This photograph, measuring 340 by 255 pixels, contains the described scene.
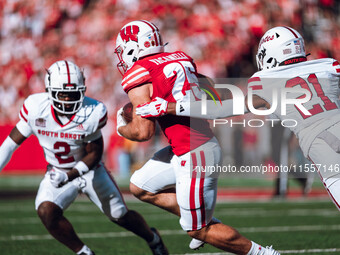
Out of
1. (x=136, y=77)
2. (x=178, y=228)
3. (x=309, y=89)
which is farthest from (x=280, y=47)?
(x=178, y=228)

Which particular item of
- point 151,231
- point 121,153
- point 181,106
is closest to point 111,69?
point 121,153

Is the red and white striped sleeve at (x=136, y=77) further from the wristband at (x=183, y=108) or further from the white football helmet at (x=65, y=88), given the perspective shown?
the white football helmet at (x=65, y=88)

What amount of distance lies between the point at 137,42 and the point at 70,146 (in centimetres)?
134

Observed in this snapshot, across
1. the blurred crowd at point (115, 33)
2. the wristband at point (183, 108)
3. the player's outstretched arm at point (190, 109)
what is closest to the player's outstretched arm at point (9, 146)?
the player's outstretched arm at point (190, 109)

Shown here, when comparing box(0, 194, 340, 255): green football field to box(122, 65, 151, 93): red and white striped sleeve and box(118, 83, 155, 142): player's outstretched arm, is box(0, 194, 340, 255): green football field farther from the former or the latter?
box(122, 65, 151, 93): red and white striped sleeve

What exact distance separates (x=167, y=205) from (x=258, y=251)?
30.5 inches

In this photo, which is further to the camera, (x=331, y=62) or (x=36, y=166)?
(x=36, y=166)

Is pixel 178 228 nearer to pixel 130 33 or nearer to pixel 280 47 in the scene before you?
pixel 130 33

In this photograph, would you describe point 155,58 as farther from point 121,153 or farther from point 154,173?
point 121,153

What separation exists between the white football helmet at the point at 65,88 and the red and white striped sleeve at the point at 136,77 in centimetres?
119

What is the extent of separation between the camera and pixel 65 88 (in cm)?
518

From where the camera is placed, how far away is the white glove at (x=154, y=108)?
3.92m

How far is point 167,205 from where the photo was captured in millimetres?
4559

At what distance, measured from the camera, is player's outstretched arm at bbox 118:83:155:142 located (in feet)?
13.3
